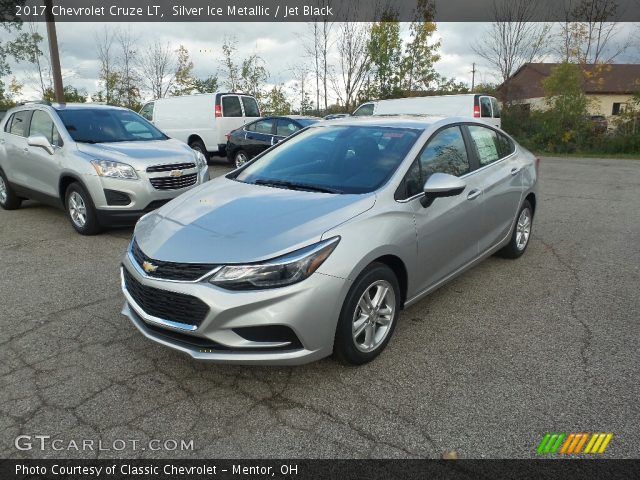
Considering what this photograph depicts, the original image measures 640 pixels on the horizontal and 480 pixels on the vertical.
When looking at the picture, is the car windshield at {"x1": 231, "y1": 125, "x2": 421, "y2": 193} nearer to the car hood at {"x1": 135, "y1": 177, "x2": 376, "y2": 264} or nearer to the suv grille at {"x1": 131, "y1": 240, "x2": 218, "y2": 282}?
the car hood at {"x1": 135, "y1": 177, "x2": 376, "y2": 264}

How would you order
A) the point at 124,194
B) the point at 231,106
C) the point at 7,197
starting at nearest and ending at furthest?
1. the point at 124,194
2. the point at 7,197
3. the point at 231,106

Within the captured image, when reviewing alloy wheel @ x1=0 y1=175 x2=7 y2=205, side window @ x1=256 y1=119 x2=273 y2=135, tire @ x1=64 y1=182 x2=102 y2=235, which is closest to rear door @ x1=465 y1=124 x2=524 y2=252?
tire @ x1=64 y1=182 x2=102 y2=235

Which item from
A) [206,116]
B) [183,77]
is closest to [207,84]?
[183,77]

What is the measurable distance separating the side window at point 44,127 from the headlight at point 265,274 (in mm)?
5129

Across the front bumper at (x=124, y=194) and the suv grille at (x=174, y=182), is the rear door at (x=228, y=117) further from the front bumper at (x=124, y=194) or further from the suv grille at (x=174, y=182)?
the front bumper at (x=124, y=194)

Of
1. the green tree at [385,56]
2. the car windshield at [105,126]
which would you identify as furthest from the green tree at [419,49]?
the car windshield at [105,126]

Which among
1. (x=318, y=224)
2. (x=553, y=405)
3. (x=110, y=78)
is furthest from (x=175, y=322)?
(x=110, y=78)

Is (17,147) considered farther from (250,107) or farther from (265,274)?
(250,107)

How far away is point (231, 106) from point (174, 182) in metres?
8.53

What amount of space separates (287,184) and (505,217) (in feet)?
7.68

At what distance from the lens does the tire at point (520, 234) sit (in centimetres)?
507

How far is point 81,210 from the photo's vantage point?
6.17 m

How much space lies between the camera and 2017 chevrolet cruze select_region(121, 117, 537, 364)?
257cm

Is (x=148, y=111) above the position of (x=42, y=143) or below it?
above
